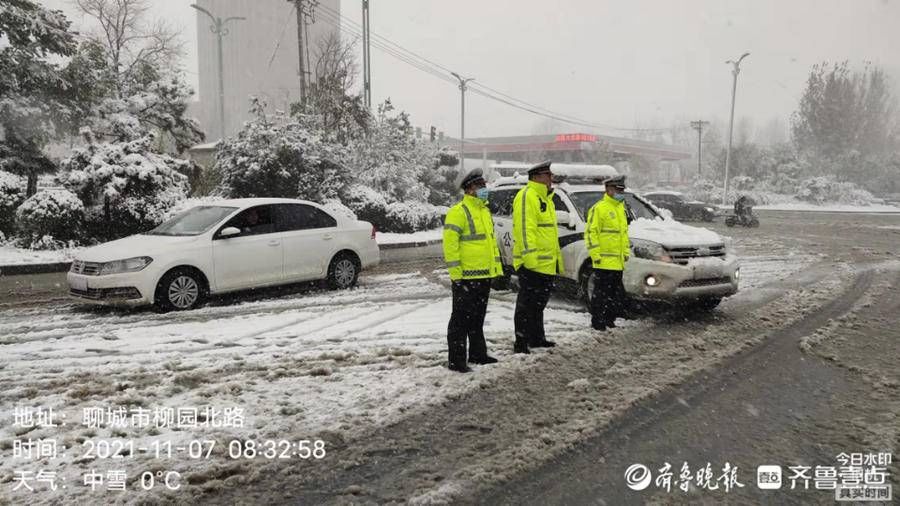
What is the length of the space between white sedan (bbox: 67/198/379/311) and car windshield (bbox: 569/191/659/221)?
3.72 m

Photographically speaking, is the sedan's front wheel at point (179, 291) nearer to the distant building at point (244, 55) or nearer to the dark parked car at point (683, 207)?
the dark parked car at point (683, 207)

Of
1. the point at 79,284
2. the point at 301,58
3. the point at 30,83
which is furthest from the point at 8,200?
the point at 301,58

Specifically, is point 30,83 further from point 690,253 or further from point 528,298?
point 690,253

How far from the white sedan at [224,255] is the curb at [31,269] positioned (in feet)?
Result: 8.89

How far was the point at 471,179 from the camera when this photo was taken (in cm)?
555

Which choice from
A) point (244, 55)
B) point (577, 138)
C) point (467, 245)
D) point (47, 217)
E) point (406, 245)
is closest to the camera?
point (467, 245)

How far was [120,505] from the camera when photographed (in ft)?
10.7

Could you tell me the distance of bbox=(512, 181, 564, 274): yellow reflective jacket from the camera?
232 inches

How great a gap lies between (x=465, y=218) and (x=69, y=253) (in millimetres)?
9717

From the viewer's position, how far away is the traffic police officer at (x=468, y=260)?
538 centimetres

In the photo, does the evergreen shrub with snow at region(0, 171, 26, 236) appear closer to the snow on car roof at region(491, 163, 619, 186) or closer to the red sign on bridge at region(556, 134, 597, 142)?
the snow on car roof at region(491, 163, 619, 186)

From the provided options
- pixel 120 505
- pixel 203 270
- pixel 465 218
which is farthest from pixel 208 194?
pixel 120 505

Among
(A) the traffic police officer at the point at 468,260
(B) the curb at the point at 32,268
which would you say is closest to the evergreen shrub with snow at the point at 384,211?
(B) the curb at the point at 32,268

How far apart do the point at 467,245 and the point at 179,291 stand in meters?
4.69
